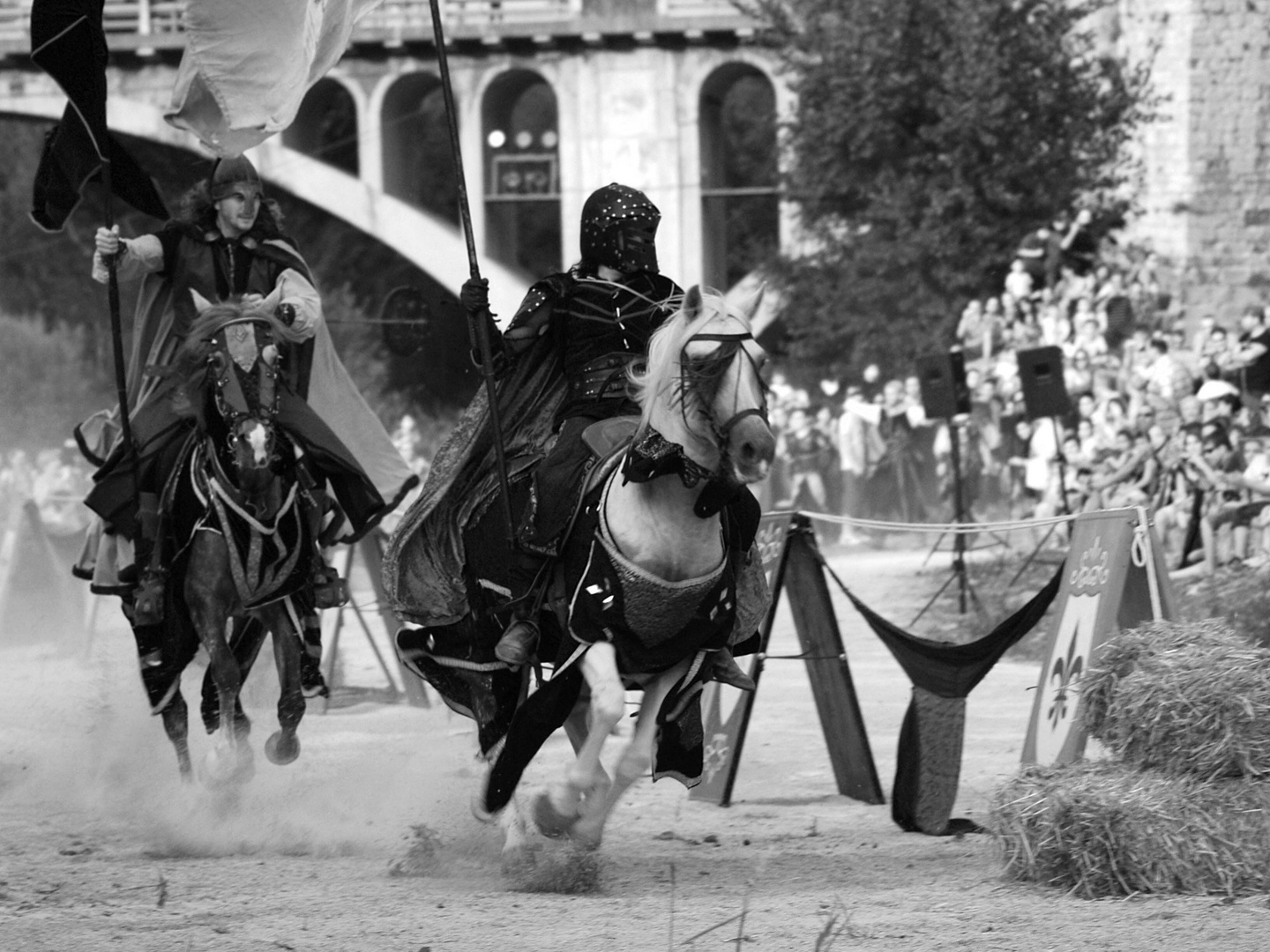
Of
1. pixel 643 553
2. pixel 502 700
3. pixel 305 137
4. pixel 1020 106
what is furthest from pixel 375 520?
pixel 305 137

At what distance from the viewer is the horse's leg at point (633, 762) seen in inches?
287

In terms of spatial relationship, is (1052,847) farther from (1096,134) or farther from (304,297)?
(1096,134)

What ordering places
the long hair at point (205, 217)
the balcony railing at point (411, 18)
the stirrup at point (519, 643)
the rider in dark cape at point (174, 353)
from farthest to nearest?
the balcony railing at point (411, 18)
the long hair at point (205, 217)
the rider in dark cape at point (174, 353)
the stirrup at point (519, 643)

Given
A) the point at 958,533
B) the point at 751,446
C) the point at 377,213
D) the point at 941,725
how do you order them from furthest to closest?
the point at 377,213
the point at 958,533
the point at 941,725
the point at 751,446

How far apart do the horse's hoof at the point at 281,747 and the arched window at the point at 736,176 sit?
27.5 metres

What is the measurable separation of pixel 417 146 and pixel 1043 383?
30763 millimetres

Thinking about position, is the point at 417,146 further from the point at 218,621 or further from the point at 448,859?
the point at 448,859

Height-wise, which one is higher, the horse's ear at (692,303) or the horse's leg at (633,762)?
the horse's ear at (692,303)

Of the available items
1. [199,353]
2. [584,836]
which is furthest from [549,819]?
[199,353]

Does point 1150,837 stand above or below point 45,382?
above

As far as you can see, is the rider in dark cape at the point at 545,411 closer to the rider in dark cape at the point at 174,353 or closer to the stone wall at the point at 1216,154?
the rider in dark cape at the point at 174,353

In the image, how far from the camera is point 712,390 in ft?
21.9

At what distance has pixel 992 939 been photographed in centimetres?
614

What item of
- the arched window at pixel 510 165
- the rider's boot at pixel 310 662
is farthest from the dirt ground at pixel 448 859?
the arched window at pixel 510 165
